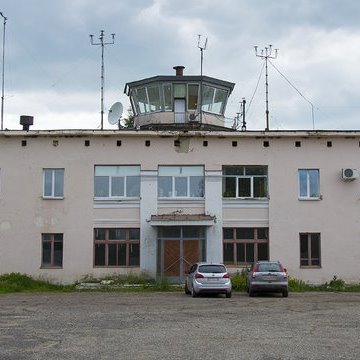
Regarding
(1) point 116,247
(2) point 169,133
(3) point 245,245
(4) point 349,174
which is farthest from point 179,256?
(4) point 349,174

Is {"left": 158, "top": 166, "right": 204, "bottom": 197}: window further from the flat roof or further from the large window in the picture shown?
the large window

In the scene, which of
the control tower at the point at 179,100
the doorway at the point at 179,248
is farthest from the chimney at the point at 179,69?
the doorway at the point at 179,248

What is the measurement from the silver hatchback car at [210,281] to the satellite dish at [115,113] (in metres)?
13.2

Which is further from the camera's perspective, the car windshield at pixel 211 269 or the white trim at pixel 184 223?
the white trim at pixel 184 223

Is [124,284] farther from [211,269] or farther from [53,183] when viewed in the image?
[211,269]

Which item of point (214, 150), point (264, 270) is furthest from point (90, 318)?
point (214, 150)

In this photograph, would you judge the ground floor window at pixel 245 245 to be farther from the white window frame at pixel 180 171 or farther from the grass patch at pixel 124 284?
the white window frame at pixel 180 171

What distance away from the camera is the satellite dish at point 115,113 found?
3734 centimetres

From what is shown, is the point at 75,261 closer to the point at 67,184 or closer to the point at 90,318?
the point at 67,184

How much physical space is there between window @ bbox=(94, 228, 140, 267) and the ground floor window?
15.1 feet

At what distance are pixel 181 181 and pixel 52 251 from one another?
751 centimetres

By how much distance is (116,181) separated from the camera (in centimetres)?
3444

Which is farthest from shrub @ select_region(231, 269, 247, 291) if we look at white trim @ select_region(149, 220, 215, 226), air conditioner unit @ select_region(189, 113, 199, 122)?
air conditioner unit @ select_region(189, 113, 199, 122)

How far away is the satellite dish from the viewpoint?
3734 centimetres
